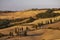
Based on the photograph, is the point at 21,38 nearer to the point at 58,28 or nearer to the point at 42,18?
the point at 58,28

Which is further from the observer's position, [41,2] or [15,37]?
[41,2]

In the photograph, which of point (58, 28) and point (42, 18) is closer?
point (58, 28)

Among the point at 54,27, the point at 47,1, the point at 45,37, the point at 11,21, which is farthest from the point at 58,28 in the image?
the point at 47,1

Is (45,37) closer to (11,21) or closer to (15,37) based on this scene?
(15,37)

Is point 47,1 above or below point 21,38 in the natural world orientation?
above

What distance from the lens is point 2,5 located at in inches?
139

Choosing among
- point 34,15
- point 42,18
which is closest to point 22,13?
point 34,15

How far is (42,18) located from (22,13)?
541mm

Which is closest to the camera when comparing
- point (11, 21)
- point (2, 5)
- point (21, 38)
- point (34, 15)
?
point (21, 38)

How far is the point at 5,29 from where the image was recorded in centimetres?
238

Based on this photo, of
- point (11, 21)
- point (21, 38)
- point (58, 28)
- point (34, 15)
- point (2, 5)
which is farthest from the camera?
point (2, 5)

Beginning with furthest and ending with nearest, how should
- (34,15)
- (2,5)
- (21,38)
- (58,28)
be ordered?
(2,5) < (34,15) < (58,28) < (21,38)

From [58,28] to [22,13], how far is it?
42.3 inches

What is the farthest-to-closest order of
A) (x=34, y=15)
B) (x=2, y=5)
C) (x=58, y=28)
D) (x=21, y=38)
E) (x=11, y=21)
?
(x=2, y=5), (x=34, y=15), (x=11, y=21), (x=58, y=28), (x=21, y=38)
